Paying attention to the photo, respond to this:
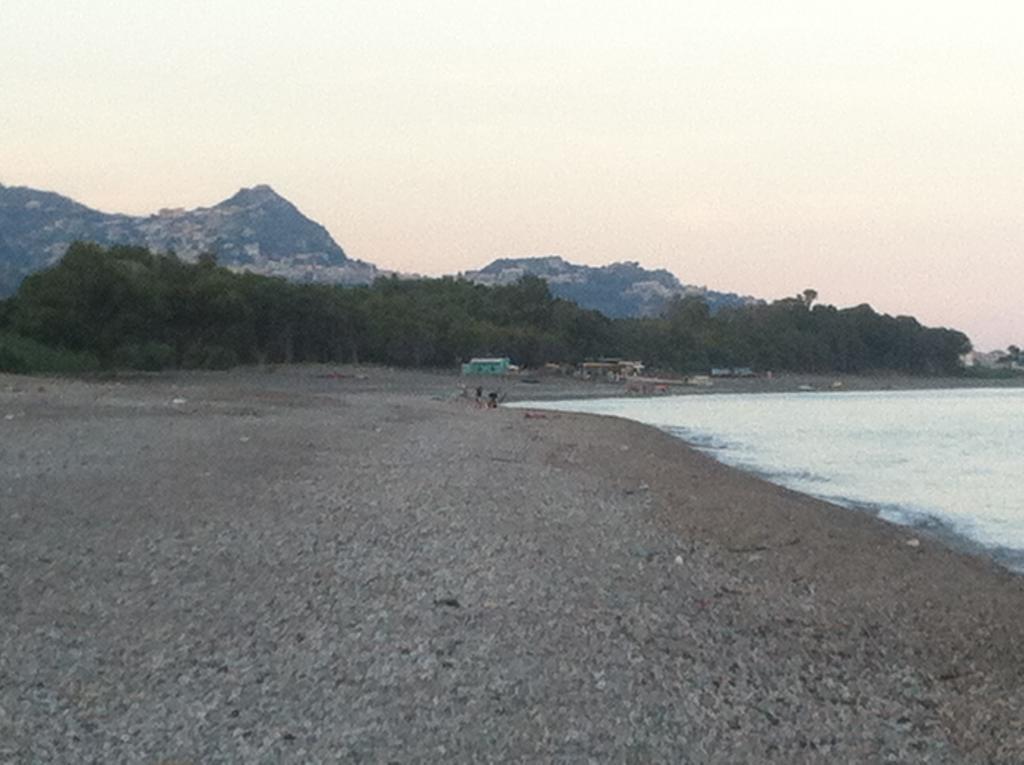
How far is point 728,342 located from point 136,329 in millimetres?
83318

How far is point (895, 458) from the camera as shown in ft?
107

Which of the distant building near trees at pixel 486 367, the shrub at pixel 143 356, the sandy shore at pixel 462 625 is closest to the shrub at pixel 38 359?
the shrub at pixel 143 356

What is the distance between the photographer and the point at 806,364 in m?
137

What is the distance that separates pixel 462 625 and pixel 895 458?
87.8ft

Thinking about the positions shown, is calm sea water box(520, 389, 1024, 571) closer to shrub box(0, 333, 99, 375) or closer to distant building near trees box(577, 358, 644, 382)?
shrub box(0, 333, 99, 375)

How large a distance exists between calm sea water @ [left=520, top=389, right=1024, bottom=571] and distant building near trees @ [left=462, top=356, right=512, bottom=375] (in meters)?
25.5

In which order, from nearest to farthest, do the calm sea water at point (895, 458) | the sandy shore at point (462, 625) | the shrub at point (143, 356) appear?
the sandy shore at point (462, 625) → the calm sea water at point (895, 458) → the shrub at point (143, 356)

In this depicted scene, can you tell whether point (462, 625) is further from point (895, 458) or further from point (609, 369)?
point (609, 369)

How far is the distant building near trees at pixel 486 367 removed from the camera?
88.2 m

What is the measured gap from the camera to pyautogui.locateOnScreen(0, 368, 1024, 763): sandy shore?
237 inches

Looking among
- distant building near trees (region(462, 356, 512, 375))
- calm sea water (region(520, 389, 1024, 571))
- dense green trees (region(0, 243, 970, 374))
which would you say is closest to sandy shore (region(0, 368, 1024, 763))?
calm sea water (region(520, 389, 1024, 571))

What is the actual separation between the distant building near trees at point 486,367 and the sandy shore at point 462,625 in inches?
2786

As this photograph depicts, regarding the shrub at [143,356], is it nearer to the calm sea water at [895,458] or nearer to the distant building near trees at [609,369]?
the calm sea water at [895,458]

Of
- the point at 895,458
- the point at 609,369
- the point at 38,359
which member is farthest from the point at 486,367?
the point at 895,458
